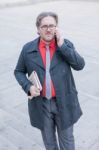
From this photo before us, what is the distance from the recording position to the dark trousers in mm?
3297

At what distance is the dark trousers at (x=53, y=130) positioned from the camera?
3.30 metres

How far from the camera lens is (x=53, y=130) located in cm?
352

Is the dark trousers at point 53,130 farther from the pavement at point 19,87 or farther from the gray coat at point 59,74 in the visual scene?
the pavement at point 19,87

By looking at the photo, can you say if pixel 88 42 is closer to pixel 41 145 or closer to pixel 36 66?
pixel 41 145

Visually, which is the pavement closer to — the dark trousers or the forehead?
the dark trousers

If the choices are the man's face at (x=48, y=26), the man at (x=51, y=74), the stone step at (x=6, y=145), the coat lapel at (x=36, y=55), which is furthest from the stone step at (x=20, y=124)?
the man's face at (x=48, y=26)

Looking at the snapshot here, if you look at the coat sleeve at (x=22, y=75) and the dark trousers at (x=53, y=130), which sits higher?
the coat sleeve at (x=22, y=75)

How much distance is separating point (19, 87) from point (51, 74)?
3.69 metres

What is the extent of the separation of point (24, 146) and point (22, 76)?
5.04 ft

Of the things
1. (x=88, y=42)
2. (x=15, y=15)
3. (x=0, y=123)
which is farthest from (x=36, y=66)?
(x=15, y=15)

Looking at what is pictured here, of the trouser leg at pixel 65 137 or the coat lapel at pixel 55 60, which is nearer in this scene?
the coat lapel at pixel 55 60

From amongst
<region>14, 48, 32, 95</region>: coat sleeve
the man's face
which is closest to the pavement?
<region>14, 48, 32, 95</region>: coat sleeve

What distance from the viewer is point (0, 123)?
5.20 m

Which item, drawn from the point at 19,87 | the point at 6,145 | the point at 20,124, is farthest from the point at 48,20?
the point at 19,87
